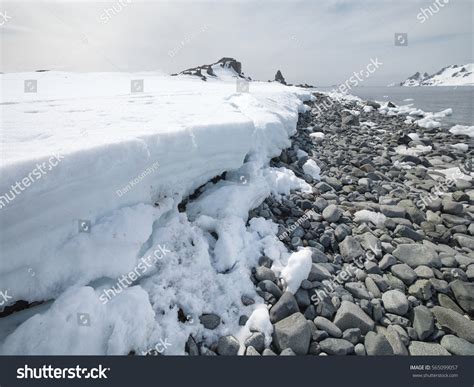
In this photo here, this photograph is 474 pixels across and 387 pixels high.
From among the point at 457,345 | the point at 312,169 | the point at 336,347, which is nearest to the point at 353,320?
the point at 336,347

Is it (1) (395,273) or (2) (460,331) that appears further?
(1) (395,273)

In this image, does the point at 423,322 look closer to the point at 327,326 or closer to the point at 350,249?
the point at 327,326

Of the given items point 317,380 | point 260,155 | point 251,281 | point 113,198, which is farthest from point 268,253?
point 260,155

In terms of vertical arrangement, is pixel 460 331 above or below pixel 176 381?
above

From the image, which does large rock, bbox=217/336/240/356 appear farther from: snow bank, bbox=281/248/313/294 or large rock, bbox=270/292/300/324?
snow bank, bbox=281/248/313/294

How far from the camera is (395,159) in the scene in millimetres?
8734

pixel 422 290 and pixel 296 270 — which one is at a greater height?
pixel 296 270

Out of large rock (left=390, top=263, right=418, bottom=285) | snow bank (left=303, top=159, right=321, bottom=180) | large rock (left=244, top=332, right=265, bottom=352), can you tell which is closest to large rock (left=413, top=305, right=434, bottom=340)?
large rock (left=390, top=263, right=418, bottom=285)

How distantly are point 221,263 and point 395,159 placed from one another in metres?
7.66

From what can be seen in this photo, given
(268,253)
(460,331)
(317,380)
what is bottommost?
(317,380)

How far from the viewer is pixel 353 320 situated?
3111 millimetres

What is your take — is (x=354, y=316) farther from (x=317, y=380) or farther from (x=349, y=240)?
(x=349, y=240)

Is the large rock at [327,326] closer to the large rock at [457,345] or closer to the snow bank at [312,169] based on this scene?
the large rock at [457,345]

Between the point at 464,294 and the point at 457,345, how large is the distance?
826 millimetres
